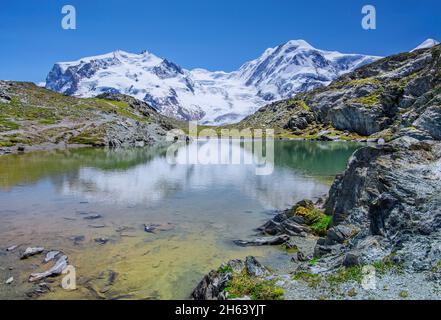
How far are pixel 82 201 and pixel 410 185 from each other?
42419 millimetres

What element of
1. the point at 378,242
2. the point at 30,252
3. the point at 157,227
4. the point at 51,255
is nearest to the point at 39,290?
the point at 51,255

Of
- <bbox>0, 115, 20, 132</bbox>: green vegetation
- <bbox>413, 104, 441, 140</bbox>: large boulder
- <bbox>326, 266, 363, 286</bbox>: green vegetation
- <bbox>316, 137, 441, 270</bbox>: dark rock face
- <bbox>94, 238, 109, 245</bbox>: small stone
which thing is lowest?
<bbox>94, 238, 109, 245</bbox>: small stone

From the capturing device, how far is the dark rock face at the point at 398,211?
64.8ft

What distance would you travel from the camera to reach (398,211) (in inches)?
863

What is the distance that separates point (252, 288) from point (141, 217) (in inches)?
1035

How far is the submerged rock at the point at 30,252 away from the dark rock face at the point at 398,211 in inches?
899

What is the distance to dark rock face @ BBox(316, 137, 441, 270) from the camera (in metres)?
19.7

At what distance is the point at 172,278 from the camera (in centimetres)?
2698

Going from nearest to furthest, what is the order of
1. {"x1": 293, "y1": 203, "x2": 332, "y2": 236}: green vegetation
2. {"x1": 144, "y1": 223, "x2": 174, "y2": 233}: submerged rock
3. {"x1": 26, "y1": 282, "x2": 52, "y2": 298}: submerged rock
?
{"x1": 26, "y1": 282, "x2": 52, "y2": 298}: submerged rock, {"x1": 293, "y1": 203, "x2": 332, "y2": 236}: green vegetation, {"x1": 144, "y1": 223, "x2": 174, "y2": 233}: submerged rock

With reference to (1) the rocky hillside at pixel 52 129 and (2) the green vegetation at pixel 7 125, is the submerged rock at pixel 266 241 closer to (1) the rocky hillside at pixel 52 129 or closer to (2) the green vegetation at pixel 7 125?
(1) the rocky hillside at pixel 52 129

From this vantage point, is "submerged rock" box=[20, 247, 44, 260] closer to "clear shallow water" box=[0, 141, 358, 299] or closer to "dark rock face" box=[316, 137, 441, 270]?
"clear shallow water" box=[0, 141, 358, 299]

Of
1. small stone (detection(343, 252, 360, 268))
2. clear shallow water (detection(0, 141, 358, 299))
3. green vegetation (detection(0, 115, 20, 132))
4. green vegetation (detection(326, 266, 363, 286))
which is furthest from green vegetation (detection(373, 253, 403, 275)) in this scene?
green vegetation (detection(0, 115, 20, 132))

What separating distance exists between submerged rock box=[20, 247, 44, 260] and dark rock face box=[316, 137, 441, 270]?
2284 cm
